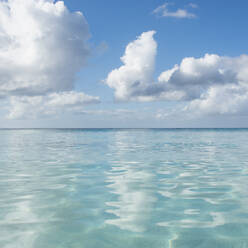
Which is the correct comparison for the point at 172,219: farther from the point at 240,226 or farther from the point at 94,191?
the point at 94,191

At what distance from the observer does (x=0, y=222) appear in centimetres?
552

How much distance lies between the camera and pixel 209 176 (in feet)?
35.5

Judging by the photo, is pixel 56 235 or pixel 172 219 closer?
pixel 56 235

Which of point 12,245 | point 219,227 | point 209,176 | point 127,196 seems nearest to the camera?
point 12,245

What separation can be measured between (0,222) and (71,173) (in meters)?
6.30

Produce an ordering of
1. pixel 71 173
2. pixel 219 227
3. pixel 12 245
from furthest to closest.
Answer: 1. pixel 71 173
2. pixel 219 227
3. pixel 12 245

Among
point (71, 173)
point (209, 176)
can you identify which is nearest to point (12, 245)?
point (71, 173)

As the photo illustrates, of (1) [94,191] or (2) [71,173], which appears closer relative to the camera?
(1) [94,191]

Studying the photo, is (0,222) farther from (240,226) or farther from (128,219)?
(240,226)

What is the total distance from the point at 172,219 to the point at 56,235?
251 cm

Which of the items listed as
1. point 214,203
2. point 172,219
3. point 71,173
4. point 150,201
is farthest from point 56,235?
point 71,173

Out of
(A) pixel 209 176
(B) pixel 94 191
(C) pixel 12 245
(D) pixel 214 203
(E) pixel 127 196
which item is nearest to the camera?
(C) pixel 12 245

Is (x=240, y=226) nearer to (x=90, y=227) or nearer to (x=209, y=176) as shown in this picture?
(x=90, y=227)

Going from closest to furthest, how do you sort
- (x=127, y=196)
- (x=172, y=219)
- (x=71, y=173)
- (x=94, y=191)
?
(x=172, y=219)
(x=127, y=196)
(x=94, y=191)
(x=71, y=173)
